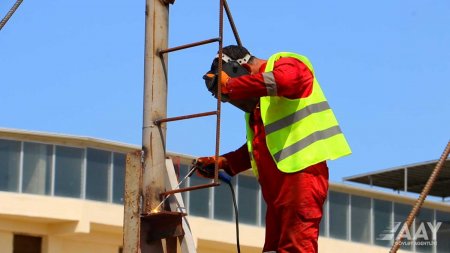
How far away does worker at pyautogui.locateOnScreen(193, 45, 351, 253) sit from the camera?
30.8ft

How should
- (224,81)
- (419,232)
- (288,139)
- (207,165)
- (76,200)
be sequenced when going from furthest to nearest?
(419,232), (76,200), (207,165), (288,139), (224,81)

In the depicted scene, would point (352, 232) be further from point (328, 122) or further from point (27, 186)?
point (328, 122)

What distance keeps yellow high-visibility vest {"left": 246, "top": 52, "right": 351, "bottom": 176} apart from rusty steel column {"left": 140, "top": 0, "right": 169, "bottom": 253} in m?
0.79

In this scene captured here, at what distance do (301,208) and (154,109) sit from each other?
135 cm

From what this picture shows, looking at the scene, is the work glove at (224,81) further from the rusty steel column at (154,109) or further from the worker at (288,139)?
the rusty steel column at (154,109)

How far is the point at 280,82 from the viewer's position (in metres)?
9.36

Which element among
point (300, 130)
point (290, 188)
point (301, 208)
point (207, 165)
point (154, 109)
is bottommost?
point (301, 208)

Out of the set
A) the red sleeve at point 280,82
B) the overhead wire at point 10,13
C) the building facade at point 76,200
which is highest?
the building facade at point 76,200

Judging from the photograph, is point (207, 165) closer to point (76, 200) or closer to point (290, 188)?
point (290, 188)

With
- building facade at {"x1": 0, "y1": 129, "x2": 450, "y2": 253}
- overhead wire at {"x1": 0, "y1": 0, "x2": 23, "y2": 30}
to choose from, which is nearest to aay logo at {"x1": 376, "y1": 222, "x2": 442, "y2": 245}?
building facade at {"x1": 0, "y1": 129, "x2": 450, "y2": 253}

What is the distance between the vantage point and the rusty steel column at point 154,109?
998 cm

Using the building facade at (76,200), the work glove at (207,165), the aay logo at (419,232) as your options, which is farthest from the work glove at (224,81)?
the aay logo at (419,232)

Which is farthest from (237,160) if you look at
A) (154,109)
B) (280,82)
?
(280,82)

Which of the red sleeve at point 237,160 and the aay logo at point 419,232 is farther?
the aay logo at point 419,232
